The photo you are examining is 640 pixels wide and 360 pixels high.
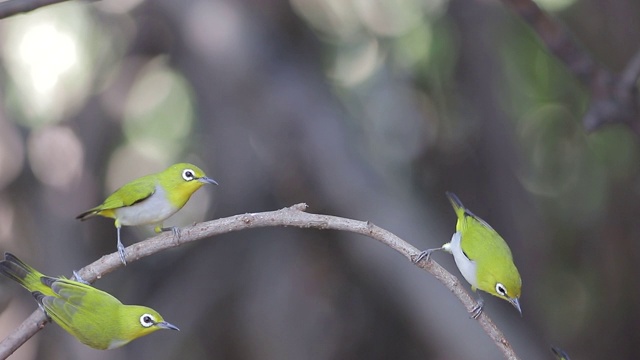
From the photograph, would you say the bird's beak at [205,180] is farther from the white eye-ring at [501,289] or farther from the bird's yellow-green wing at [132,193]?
the white eye-ring at [501,289]

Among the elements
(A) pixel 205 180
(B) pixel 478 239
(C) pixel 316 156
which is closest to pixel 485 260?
(B) pixel 478 239

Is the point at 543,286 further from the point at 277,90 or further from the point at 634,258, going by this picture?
the point at 277,90

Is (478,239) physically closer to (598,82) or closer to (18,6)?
(598,82)

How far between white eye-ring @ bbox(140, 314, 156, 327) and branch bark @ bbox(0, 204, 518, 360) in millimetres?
185

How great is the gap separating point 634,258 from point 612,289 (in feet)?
0.99

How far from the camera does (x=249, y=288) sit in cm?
637

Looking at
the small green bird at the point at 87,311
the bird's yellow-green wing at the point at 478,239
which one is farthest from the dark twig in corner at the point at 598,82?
the small green bird at the point at 87,311

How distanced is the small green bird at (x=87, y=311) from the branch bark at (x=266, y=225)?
118 mm

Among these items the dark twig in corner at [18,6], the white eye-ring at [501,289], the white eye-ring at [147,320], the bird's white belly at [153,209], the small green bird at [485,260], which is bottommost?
the white eye-ring at [501,289]

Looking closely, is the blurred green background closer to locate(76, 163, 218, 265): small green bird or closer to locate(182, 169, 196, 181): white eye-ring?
locate(76, 163, 218, 265): small green bird

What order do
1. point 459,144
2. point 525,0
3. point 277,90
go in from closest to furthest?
point 525,0
point 277,90
point 459,144

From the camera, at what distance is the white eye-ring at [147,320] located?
2.04 metres

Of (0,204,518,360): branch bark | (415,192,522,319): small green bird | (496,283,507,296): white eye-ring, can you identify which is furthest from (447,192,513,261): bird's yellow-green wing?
(0,204,518,360): branch bark

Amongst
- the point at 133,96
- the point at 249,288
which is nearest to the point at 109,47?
the point at 133,96
